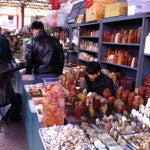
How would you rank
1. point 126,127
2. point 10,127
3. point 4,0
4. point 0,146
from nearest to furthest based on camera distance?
point 126,127 < point 0,146 < point 10,127 < point 4,0

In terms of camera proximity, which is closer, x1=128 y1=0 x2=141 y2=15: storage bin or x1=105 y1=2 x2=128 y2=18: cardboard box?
x1=128 y1=0 x2=141 y2=15: storage bin

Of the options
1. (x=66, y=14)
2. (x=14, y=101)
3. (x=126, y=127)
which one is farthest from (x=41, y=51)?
(x=66, y=14)

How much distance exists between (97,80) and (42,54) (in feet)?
4.15

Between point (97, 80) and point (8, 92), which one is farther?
point (8, 92)

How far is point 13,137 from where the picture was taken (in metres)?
3.99

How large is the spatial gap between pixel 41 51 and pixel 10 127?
60.3 inches

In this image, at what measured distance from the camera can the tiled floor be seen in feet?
12.0

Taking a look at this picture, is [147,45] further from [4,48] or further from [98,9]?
[4,48]

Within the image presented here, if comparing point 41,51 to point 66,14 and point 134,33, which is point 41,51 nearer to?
point 134,33

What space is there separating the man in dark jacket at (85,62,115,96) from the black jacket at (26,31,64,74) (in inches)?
43.5

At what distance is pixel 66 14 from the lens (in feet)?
25.5

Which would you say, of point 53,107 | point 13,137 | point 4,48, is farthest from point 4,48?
point 53,107

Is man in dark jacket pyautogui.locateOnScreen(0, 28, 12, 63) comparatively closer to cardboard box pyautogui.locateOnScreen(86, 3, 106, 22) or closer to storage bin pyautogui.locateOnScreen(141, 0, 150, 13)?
cardboard box pyautogui.locateOnScreen(86, 3, 106, 22)

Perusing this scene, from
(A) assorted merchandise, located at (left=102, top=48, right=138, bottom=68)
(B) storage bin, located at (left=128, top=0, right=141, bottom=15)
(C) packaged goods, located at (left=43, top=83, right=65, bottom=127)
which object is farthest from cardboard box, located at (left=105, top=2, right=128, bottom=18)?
(C) packaged goods, located at (left=43, top=83, right=65, bottom=127)
